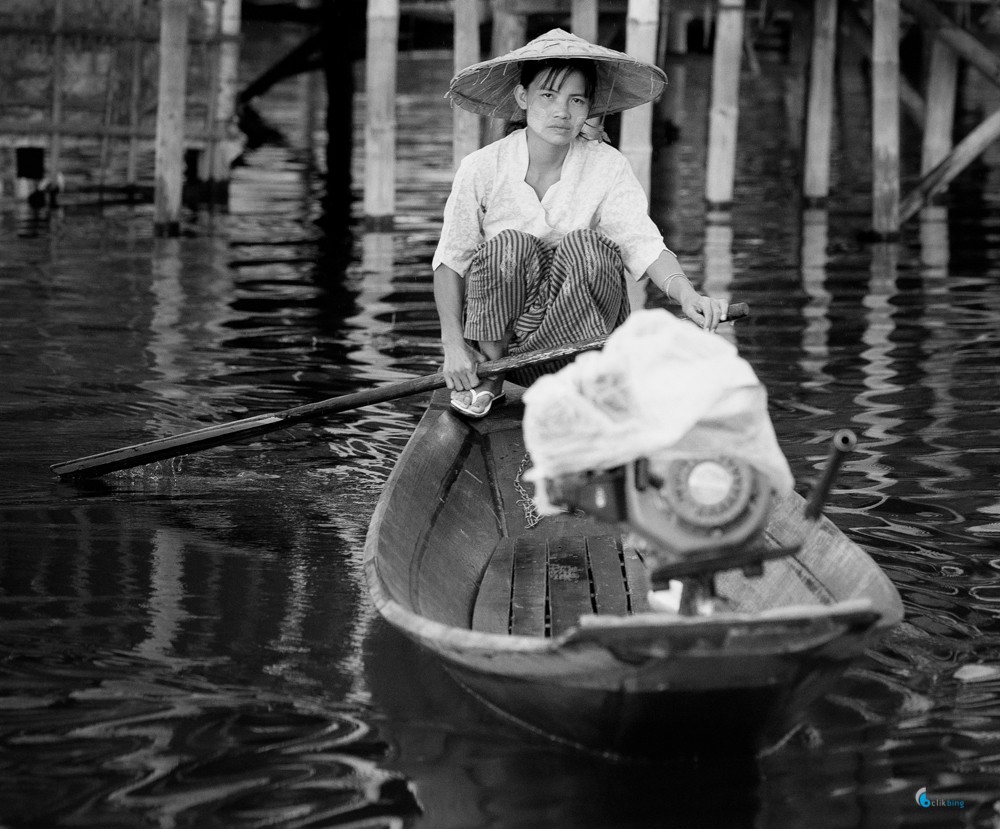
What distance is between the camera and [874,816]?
2.74 meters

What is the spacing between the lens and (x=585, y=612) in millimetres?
3537

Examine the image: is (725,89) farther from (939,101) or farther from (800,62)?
(800,62)

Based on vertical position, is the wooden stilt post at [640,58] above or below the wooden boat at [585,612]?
above

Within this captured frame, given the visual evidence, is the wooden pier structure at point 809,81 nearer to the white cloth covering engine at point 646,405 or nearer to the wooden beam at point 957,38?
the wooden beam at point 957,38

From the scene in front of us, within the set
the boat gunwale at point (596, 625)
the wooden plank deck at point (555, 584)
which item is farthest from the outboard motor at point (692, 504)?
the wooden plank deck at point (555, 584)

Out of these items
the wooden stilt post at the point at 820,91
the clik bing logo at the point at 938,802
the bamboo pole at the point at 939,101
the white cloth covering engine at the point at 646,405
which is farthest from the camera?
the bamboo pole at the point at 939,101

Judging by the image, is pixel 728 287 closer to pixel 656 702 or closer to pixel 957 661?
pixel 957 661

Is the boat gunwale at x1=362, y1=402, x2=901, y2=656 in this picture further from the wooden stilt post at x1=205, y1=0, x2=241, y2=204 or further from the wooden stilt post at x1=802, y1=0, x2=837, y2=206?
the wooden stilt post at x1=205, y1=0, x2=241, y2=204

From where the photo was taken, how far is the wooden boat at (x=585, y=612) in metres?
2.47

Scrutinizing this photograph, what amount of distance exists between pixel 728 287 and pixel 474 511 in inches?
194

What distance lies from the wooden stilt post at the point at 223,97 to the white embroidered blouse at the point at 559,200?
8.28 metres

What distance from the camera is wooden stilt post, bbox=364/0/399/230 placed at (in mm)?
9383

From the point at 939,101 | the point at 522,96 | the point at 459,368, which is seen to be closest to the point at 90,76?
the point at 939,101

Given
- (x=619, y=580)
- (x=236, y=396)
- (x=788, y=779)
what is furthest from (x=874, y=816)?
(x=236, y=396)
